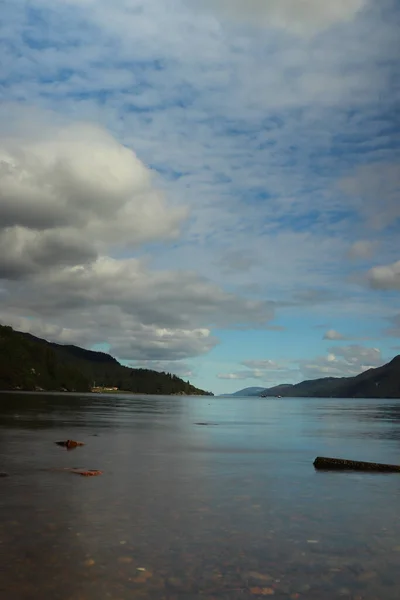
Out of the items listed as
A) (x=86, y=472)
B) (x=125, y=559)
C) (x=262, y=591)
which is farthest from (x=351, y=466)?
(x=262, y=591)

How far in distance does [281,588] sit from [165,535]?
5.81 meters

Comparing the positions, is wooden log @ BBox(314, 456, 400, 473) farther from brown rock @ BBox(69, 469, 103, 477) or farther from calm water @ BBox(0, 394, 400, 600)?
brown rock @ BBox(69, 469, 103, 477)

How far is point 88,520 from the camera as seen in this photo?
20.1 m

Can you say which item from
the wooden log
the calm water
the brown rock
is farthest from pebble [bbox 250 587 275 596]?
the wooden log

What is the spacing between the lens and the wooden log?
115 ft

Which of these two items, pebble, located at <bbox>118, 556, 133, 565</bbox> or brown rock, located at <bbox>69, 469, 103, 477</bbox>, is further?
brown rock, located at <bbox>69, 469, 103, 477</bbox>

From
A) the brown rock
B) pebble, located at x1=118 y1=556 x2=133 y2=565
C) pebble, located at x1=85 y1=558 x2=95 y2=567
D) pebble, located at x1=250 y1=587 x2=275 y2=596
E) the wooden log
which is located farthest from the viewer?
the wooden log

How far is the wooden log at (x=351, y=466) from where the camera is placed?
1384 inches

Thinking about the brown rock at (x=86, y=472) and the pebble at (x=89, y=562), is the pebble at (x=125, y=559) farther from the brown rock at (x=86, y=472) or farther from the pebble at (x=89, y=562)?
the brown rock at (x=86, y=472)

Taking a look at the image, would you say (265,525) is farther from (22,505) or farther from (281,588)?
(22,505)

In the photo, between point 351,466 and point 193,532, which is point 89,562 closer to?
point 193,532

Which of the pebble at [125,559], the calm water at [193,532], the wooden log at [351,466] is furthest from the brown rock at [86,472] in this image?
the wooden log at [351,466]

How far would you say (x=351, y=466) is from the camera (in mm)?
Result: 36125

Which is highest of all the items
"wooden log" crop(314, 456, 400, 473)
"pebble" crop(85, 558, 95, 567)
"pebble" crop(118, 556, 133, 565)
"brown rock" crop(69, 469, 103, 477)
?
"wooden log" crop(314, 456, 400, 473)
